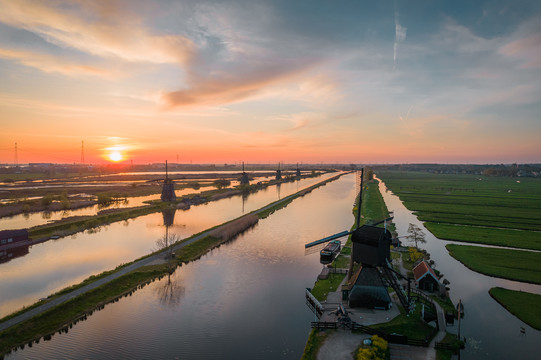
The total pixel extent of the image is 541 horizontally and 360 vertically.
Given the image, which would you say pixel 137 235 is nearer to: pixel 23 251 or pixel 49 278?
pixel 23 251

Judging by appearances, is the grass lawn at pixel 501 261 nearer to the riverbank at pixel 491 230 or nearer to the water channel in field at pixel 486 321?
the riverbank at pixel 491 230

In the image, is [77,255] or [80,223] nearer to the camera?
[77,255]

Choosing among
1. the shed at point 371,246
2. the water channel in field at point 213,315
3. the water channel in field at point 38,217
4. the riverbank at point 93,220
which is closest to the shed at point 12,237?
the riverbank at point 93,220

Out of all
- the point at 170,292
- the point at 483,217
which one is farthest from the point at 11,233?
the point at 483,217

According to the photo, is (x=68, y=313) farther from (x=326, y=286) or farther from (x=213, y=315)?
(x=326, y=286)

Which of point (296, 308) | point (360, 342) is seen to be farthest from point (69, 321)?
point (360, 342)

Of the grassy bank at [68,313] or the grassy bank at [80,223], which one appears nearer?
the grassy bank at [68,313]

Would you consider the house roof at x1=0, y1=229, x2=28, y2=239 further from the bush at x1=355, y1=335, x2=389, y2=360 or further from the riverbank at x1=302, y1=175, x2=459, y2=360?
the bush at x1=355, y1=335, x2=389, y2=360
